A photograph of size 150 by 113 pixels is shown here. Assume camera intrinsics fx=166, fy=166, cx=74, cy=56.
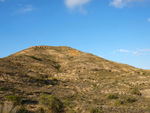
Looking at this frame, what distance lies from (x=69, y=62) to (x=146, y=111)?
43854mm

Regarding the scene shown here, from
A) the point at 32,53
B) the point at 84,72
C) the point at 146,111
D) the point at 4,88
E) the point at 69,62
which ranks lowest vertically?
the point at 146,111

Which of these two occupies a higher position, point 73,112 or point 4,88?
point 4,88

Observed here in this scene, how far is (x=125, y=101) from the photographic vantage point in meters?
20.3

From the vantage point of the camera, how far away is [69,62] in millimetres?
58406

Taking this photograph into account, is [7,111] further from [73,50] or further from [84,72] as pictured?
[73,50]

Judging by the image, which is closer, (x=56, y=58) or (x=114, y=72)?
(x=114, y=72)

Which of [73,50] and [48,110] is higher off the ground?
[73,50]

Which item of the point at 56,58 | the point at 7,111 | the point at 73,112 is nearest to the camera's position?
the point at 7,111

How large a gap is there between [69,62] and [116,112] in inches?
1735

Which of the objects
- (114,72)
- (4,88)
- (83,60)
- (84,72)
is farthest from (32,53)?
(4,88)

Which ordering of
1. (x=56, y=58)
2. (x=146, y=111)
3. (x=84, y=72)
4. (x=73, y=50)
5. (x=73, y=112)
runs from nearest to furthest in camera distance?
(x=73, y=112) < (x=146, y=111) < (x=84, y=72) < (x=56, y=58) < (x=73, y=50)

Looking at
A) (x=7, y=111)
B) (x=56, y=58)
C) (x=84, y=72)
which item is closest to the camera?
(x=7, y=111)

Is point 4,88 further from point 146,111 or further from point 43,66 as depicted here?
point 43,66

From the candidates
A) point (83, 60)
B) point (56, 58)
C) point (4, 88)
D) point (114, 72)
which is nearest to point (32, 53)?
point (56, 58)
